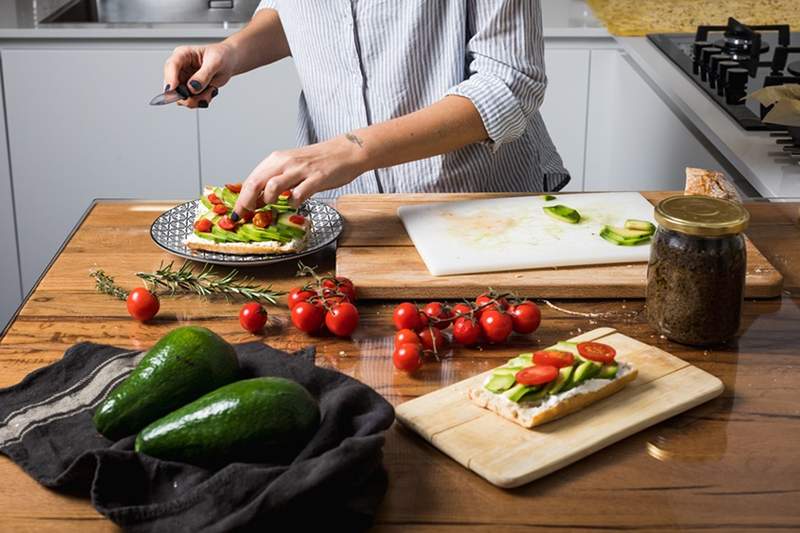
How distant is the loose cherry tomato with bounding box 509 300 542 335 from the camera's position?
4.19 ft

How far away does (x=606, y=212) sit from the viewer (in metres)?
1.65

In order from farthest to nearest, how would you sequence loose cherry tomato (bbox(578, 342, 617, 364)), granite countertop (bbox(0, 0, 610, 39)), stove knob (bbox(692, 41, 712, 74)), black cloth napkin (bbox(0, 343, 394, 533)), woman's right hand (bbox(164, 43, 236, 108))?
granite countertop (bbox(0, 0, 610, 39))
stove knob (bbox(692, 41, 712, 74))
woman's right hand (bbox(164, 43, 236, 108))
loose cherry tomato (bbox(578, 342, 617, 364))
black cloth napkin (bbox(0, 343, 394, 533))

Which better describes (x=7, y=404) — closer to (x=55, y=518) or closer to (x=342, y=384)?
(x=55, y=518)

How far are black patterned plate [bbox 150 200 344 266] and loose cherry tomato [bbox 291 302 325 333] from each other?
197 mm

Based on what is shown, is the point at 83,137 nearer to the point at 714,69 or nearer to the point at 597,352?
the point at 714,69

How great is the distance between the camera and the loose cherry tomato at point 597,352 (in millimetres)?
1126

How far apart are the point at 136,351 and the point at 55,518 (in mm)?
304

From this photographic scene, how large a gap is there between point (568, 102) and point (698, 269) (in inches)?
71.8

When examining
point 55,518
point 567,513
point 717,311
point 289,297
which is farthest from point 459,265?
point 55,518

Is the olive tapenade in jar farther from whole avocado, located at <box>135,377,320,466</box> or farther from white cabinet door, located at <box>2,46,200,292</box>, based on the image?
white cabinet door, located at <box>2,46,200,292</box>

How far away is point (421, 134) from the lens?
65.5 inches

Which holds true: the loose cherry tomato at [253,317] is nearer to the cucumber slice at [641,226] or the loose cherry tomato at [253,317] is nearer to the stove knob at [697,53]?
the cucumber slice at [641,226]

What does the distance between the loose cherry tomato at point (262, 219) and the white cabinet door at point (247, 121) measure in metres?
1.48

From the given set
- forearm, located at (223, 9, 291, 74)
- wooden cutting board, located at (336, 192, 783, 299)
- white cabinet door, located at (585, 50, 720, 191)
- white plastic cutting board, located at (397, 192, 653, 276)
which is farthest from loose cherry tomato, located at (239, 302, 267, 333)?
white cabinet door, located at (585, 50, 720, 191)
